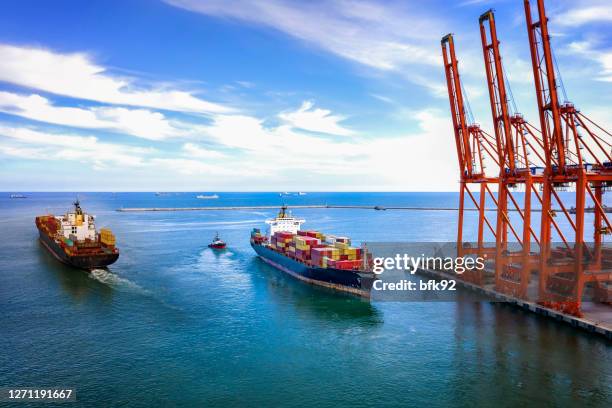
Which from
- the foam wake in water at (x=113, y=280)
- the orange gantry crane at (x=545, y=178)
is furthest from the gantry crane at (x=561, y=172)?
the foam wake in water at (x=113, y=280)

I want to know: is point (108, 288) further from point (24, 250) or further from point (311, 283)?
A: point (24, 250)

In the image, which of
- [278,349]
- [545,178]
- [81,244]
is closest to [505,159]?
[545,178]

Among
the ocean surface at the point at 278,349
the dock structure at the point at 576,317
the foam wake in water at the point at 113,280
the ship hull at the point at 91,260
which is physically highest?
the ship hull at the point at 91,260

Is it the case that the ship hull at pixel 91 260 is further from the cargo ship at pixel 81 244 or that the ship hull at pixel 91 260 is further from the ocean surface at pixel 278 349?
the ocean surface at pixel 278 349
